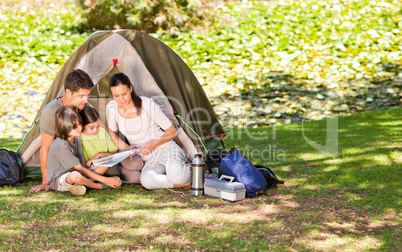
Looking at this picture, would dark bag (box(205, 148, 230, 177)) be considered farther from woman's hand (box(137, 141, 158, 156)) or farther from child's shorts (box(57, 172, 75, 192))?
child's shorts (box(57, 172, 75, 192))

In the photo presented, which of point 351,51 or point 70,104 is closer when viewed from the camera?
point 70,104

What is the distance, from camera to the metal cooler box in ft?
13.5

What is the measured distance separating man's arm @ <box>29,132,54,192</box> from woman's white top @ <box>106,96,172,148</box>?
0.64 metres

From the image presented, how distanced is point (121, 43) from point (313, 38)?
19.8ft

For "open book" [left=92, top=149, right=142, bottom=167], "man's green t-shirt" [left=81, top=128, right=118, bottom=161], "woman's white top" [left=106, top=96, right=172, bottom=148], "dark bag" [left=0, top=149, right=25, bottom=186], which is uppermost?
"woman's white top" [left=106, top=96, right=172, bottom=148]

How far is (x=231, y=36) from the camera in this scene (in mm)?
10289

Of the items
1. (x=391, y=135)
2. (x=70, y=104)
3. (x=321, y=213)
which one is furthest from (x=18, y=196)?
(x=391, y=135)

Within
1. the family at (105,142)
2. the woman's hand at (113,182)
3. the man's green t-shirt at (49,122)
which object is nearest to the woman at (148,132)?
the family at (105,142)

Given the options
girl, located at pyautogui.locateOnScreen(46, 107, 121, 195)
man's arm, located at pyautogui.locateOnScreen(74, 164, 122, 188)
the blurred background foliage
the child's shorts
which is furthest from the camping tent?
the blurred background foliage

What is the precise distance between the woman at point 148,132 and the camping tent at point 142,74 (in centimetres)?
A: 26

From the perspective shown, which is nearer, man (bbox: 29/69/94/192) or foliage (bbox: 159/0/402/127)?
man (bbox: 29/69/94/192)

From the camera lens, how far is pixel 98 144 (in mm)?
4719

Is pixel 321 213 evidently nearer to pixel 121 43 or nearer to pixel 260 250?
pixel 260 250

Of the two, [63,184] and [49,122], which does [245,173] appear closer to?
[63,184]
